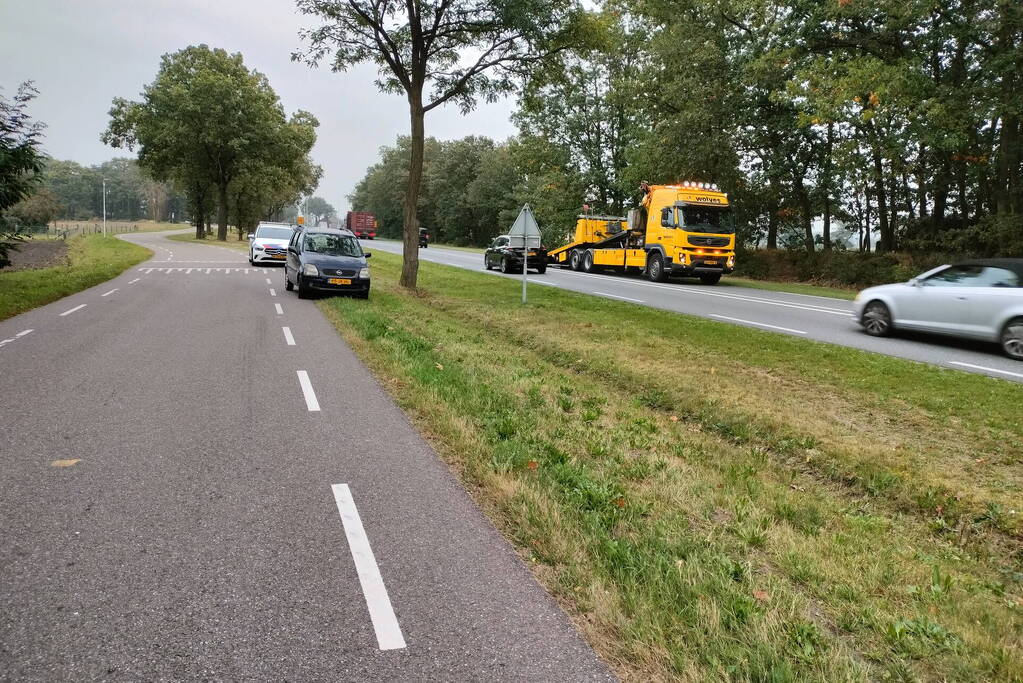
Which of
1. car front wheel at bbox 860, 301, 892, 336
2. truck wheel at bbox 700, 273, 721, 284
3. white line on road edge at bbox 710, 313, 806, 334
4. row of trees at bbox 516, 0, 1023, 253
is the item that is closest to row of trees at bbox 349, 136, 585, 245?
row of trees at bbox 516, 0, 1023, 253

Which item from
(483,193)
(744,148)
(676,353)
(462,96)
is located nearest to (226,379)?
(676,353)

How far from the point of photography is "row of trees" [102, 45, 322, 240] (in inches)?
1852

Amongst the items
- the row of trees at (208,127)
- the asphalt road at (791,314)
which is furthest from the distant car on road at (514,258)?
the row of trees at (208,127)

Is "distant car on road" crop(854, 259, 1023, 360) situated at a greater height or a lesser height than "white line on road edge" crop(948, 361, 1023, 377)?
greater

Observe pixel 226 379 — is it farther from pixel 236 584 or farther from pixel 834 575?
pixel 834 575

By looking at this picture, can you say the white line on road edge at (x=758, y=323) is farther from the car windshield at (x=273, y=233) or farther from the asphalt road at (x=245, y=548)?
the car windshield at (x=273, y=233)

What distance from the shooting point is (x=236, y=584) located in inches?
128

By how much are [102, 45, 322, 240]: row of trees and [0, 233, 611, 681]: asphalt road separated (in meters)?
46.0

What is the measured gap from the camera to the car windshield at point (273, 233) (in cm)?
2872

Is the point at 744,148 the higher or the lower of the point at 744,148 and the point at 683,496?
the higher

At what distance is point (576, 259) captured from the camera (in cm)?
3173

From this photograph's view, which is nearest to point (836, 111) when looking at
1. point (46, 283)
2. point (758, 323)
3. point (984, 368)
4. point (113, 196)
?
point (758, 323)

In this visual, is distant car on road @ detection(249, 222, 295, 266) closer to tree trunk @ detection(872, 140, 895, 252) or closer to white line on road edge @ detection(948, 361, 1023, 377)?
tree trunk @ detection(872, 140, 895, 252)

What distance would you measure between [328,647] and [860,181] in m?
25.4
